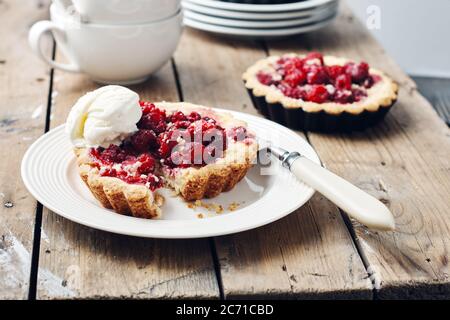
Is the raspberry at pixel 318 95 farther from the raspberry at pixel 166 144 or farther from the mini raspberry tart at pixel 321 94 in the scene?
the raspberry at pixel 166 144

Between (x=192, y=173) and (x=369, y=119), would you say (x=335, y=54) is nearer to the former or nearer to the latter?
(x=369, y=119)

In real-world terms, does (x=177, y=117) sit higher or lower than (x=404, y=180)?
higher

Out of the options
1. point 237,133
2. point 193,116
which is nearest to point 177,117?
point 193,116

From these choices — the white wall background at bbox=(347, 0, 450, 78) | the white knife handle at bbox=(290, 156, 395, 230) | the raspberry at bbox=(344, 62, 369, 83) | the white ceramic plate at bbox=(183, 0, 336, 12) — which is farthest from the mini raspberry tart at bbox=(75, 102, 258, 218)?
the white wall background at bbox=(347, 0, 450, 78)

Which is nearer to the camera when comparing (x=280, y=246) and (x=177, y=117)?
(x=280, y=246)

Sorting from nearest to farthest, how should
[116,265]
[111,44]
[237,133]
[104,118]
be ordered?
[116,265]
[104,118]
[237,133]
[111,44]

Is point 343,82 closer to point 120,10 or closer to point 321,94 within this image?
point 321,94

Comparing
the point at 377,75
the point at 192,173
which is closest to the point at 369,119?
the point at 377,75
